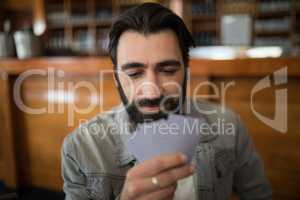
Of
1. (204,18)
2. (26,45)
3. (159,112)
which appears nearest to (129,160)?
(159,112)

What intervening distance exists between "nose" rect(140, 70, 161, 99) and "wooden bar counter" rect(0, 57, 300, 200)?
50 cm

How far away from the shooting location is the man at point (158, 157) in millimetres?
499

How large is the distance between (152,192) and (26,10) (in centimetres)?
376

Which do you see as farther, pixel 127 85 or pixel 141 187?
pixel 127 85

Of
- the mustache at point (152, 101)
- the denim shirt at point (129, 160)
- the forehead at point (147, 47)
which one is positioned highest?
the forehead at point (147, 47)

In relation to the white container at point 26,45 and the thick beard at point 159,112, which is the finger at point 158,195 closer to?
the thick beard at point 159,112

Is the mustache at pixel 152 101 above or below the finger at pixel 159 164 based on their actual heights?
above

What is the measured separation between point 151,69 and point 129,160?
0.22 meters

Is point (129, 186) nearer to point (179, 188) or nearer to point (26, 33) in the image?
point (179, 188)

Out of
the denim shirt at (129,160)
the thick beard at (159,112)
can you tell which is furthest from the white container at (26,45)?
the thick beard at (159,112)

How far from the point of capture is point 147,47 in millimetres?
613

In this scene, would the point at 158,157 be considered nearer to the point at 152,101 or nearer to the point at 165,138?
the point at 165,138

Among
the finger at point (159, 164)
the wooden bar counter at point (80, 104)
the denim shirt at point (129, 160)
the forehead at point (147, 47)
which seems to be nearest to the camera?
the finger at point (159, 164)

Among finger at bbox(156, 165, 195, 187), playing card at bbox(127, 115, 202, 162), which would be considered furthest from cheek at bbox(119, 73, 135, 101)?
finger at bbox(156, 165, 195, 187)
